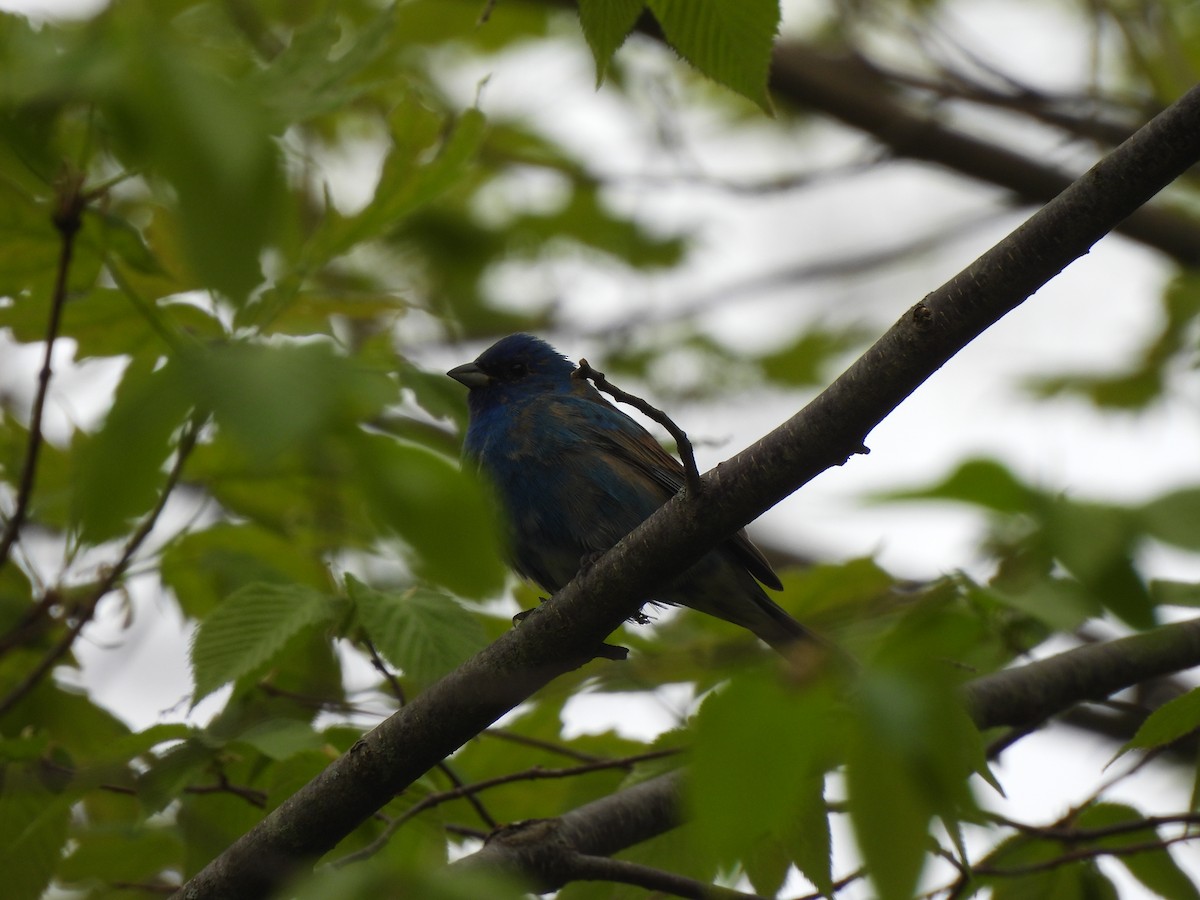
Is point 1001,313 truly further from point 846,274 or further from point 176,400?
point 846,274

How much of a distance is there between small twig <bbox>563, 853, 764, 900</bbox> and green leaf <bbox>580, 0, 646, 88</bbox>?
250 centimetres

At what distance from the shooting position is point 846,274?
33.2 ft

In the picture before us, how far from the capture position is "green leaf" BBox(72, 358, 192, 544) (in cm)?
207

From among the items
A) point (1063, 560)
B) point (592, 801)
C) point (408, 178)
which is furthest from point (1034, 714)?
point (408, 178)

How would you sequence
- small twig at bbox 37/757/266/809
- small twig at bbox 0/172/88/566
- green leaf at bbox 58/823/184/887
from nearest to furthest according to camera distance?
small twig at bbox 0/172/88/566 < small twig at bbox 37/757/266/809 < green leaf at bbox 58/823/184/887

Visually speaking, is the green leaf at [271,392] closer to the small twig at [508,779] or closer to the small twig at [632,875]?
the small twig at [508,779]

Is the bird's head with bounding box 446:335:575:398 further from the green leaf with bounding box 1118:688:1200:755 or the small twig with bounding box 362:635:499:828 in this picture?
the green leaf with bounding box 1118:688:1200:755

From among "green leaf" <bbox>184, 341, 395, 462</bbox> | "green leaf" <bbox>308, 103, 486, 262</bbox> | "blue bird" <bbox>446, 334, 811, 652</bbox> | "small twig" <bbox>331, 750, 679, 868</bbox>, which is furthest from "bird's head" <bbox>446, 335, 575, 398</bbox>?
"green leaf" <bbox>184, 341, 395, 462</bbox>

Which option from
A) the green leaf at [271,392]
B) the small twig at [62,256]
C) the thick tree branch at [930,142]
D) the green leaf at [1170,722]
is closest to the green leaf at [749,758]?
the green leaf at [271,392]

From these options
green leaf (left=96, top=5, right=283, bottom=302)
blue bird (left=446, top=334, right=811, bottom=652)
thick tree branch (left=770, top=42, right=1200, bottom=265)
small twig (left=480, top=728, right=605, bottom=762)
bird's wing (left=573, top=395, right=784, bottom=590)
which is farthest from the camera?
thick tree branch (left=770, top=42, right=1200, bottom=265)

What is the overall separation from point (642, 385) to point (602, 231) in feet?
4.14

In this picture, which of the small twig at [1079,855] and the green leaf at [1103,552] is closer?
the small twig at [1079,855]

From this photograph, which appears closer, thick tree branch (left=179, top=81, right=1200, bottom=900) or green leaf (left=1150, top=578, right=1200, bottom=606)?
thick tree branch (left=179, top=81, right=1200, bottom=900)

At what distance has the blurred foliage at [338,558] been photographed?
6.97 ft
